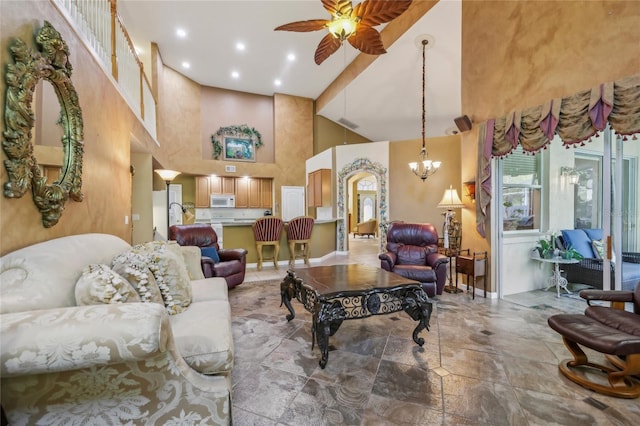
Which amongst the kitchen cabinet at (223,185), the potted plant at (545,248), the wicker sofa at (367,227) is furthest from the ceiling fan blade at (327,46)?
the wicker sofa at (367,227)

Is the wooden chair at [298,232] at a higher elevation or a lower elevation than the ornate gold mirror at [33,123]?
lower

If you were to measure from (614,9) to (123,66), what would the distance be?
5.32m

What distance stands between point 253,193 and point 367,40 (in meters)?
6.40

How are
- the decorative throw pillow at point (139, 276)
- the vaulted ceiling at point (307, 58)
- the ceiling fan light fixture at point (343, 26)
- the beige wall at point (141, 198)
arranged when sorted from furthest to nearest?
1. the vaulted ceiling at point (307, 58)
2. the beige wall at point (141, 198)
3. the ceiling fan light fixture at point (343, 26)
4. the decorative throw pillow at point (139, 276)

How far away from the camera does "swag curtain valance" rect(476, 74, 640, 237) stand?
2.29 m

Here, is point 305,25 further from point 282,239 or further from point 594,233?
point 594,233

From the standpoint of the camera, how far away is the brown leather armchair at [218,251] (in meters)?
3.75

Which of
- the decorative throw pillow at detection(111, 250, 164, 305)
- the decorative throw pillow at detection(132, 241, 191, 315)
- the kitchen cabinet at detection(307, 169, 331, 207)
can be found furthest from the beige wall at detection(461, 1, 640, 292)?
the kitchen cabinet at detection(307, 169, 331, 207)

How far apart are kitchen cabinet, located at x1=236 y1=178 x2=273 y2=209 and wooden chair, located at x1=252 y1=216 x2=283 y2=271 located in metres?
3.54

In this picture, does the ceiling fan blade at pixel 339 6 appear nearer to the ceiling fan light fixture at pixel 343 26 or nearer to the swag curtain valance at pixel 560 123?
the ceiling fan light fixture at pixel 343 26

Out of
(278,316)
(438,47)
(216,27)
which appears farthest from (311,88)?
(278,316)

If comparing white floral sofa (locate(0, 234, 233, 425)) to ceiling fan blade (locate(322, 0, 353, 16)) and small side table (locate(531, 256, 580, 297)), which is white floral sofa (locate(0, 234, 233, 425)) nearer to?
ceiling fan blade (locate(322, 0, 353, 16))

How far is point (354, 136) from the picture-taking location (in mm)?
9719

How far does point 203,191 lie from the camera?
809 cm
